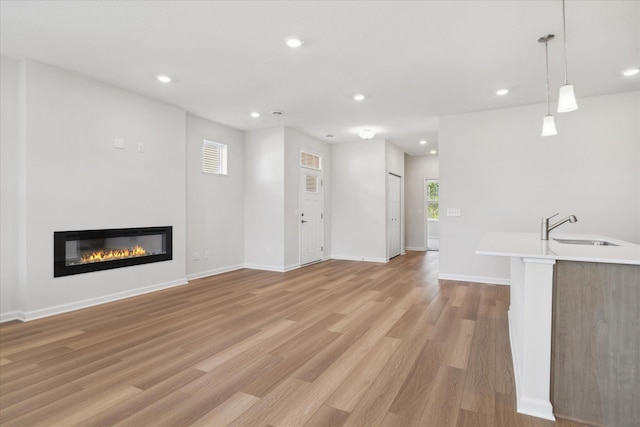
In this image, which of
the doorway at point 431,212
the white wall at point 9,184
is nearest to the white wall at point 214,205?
the white wall at point 9,184

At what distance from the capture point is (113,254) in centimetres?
428

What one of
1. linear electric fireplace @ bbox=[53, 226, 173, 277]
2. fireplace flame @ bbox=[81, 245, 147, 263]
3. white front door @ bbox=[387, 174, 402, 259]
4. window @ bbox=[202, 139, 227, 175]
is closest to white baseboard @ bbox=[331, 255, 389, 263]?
white front door @ bbox=[387, 174, 402, 259]

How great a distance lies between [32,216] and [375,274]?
486 centimetres

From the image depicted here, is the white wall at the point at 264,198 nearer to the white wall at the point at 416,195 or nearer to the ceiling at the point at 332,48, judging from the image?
the ceiling at the point at 332,48

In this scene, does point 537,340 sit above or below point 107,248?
below

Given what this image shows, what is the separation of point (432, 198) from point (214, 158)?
21.7 feet

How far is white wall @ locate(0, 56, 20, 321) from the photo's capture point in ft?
11.2

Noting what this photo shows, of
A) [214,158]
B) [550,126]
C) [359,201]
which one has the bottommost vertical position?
[359,201]

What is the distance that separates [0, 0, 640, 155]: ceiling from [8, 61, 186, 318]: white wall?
1.04 ft

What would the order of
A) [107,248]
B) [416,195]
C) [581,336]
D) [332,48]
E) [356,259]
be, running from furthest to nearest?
[416,195] < [356,259] < [107,248] < [332,48] < [581,336]

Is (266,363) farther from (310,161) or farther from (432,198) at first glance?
(432,198)

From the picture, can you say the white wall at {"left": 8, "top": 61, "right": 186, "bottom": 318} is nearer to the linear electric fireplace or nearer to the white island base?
the linear electric fireplace

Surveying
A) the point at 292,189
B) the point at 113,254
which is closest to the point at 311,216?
the point at 292,189

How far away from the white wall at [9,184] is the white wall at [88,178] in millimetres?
91
